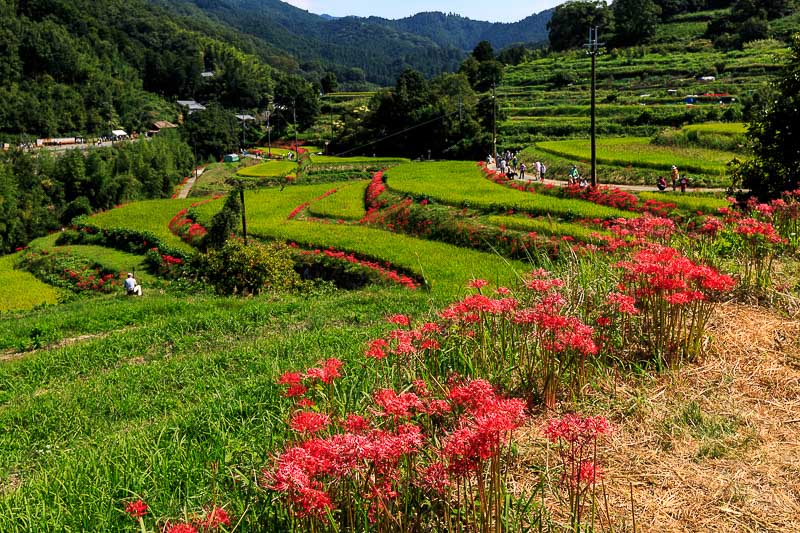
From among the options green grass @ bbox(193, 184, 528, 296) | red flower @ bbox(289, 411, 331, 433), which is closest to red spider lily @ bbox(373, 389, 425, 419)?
red flower @ bbox(289, 411, 331, 433)

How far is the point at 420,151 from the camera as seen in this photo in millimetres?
55156

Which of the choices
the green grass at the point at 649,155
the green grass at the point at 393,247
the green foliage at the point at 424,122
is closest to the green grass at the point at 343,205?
the green grass at the point at 393,247

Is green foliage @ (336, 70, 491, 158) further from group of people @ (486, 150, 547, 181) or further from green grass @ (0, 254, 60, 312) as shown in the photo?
green grass @ (0, 254, 60, 312)

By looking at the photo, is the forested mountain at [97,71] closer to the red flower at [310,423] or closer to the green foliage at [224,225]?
the green foliage at [224,225]

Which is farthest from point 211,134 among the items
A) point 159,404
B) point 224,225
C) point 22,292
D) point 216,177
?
point 159,404

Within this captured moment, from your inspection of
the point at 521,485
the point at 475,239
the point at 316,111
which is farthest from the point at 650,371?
the point at 316,111

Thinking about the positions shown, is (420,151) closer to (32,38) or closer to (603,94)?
(603,94)

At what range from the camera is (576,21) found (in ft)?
288

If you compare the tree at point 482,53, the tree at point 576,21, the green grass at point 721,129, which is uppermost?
the tree at point 576,21

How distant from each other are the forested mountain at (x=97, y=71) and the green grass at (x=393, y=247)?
52.4 metres

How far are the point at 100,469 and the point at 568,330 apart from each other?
10.9 feet

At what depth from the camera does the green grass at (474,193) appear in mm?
20469

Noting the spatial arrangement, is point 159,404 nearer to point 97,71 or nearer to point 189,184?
point 189,184

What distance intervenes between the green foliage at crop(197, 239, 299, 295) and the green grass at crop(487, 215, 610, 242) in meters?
8.01
